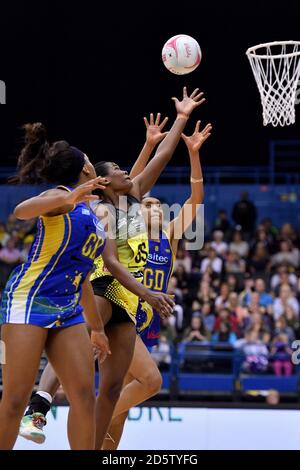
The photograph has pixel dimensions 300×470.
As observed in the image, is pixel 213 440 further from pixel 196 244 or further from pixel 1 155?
pixel 1 155

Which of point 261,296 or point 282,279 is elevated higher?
point 282,279

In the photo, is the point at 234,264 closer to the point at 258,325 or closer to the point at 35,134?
the point at 258,325

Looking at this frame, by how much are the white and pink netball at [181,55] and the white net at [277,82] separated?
3.83 feet

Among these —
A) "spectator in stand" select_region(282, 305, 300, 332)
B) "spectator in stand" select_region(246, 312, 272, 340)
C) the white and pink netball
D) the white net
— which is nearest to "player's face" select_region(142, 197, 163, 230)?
the white and pink netball

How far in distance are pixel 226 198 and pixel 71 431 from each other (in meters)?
13.8

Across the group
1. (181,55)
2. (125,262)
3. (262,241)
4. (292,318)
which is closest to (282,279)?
(292,318)

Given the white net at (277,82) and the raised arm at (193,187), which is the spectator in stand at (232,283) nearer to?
the white net at (277,82)

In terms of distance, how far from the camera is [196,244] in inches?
646

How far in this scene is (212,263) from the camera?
1559 centimetres

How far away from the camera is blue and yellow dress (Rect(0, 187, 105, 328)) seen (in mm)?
5375

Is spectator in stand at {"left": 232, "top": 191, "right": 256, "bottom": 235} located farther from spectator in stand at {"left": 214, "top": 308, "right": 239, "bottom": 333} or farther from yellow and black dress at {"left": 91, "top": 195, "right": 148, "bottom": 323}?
yellow and black dress at {"left": 91, "top": 195, "right": 148, "bottom": 323}

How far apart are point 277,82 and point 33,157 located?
3.93 meters

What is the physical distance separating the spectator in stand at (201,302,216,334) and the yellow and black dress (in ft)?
23.1

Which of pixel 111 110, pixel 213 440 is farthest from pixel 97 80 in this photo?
pixel 213 440
